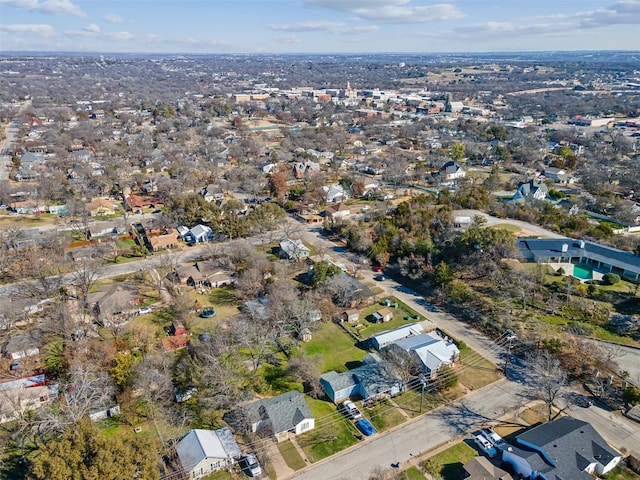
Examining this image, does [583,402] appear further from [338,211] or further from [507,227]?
[338,211]

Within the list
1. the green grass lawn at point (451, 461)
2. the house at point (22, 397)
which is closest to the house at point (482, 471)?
the green grass lawn at point (451, 461)

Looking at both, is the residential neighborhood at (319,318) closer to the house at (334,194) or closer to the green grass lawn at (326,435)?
the green grass lawn at (326,435)

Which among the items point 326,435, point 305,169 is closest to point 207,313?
point 326,435

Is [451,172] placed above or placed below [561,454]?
above

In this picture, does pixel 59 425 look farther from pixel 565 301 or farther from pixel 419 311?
pixel 565 301

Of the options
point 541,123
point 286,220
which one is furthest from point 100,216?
point 541,123

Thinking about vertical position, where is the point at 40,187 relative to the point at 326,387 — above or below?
above

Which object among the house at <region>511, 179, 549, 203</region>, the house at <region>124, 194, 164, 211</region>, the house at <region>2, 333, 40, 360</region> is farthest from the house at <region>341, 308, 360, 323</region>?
the house at <region>124, 194, 164, 211</region>
